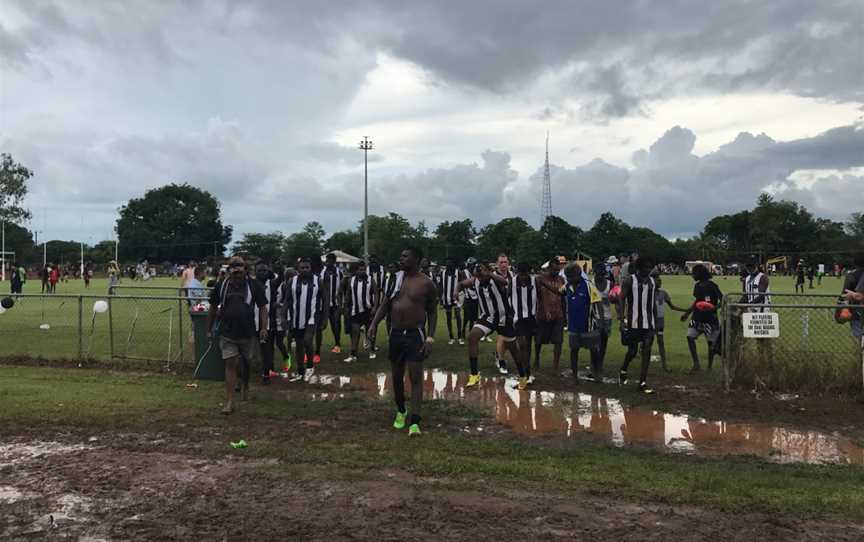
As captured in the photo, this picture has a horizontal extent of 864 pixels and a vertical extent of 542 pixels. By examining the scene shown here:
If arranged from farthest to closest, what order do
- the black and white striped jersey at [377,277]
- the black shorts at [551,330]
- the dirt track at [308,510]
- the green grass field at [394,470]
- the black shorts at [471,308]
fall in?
the black shorts at [471,308]
the black and white striped jersey at [377,277]
the black shorts at [551,330]
the green grass field at [394,470]
the dirt track at [308,510]

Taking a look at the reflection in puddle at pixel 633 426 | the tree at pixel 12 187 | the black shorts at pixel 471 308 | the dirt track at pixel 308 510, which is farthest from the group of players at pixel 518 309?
the tree at pixel 12 187

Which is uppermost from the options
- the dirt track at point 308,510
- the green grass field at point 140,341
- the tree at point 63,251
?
the tree at point 63,251

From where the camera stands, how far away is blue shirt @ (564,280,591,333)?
396 inches

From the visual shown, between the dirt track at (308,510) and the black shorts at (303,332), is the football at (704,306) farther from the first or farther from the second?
the dirt track at (308,510)

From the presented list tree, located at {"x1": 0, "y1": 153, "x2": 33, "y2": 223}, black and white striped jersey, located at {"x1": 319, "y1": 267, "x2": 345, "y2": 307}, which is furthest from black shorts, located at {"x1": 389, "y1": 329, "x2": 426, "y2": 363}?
tree, located at {"x1": 0, "y1": 153, "x2": 33, "y2": 223}

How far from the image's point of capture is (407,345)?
23.7 feet

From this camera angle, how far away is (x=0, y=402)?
27.4 feet

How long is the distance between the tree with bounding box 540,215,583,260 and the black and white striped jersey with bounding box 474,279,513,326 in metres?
93.4

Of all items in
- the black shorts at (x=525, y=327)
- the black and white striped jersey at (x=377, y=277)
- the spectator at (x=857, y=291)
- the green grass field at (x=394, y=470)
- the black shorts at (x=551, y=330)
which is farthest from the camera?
the black and white striped jersey at (x=377, y=277)

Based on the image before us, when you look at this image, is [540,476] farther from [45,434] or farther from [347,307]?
[347,307]

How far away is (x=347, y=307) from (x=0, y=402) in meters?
5.78

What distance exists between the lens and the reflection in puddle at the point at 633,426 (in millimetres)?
6613

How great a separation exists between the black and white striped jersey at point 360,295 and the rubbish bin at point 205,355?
289 cm

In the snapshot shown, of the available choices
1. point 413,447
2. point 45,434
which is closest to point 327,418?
point 413,447
